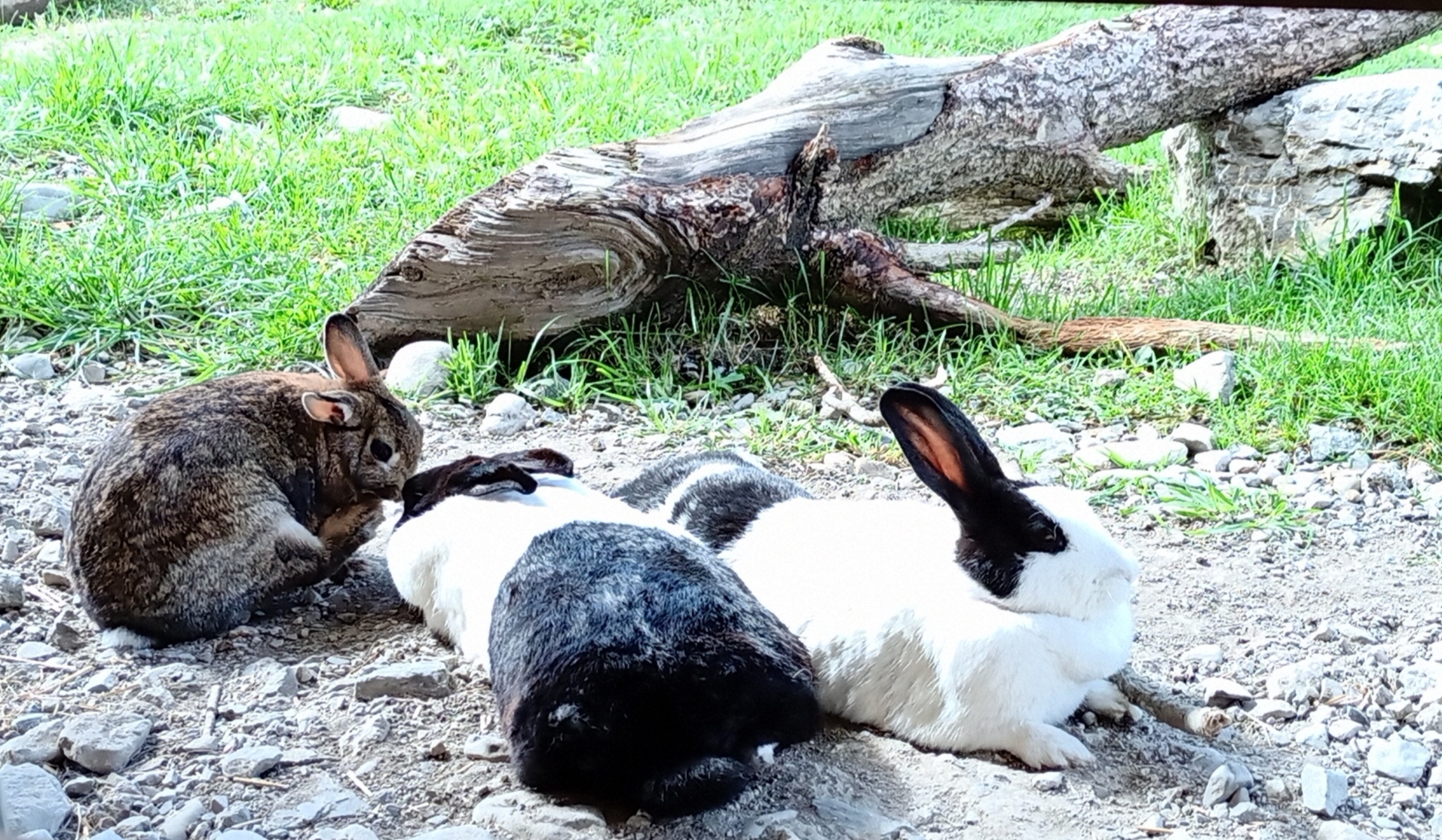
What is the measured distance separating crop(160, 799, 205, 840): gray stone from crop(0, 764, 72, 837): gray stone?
16cm

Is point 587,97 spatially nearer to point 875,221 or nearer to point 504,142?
point 504,142

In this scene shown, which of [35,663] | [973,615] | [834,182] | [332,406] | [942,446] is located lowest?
[35,663]

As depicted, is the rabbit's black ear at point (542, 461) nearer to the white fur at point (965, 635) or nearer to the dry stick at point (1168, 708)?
the white fur at point (965, 635)

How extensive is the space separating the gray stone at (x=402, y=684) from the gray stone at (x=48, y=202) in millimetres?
3245

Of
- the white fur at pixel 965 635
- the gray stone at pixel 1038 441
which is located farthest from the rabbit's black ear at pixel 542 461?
the gray stone at pixel 1038 441

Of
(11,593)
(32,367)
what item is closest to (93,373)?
(32,367)

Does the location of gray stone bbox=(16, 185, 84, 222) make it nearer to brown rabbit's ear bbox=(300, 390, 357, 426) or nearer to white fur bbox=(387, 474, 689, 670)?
brown rabbit's ear bbox=(300, 390, 357, 426)

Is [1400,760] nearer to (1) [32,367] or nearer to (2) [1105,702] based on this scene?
(2) [1105,702]

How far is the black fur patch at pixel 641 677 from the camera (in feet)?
7.13

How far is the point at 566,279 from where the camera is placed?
4332mm

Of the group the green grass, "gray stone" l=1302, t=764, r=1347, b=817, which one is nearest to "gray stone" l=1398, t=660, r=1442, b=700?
"gray stone" l=1302, t=764, r=1347, b=817

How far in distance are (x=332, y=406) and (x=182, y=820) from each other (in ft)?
3.97

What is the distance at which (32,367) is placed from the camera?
4195 millimetres

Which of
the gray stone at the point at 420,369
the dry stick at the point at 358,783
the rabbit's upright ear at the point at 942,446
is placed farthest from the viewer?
the gray stone at the point at 420,369
